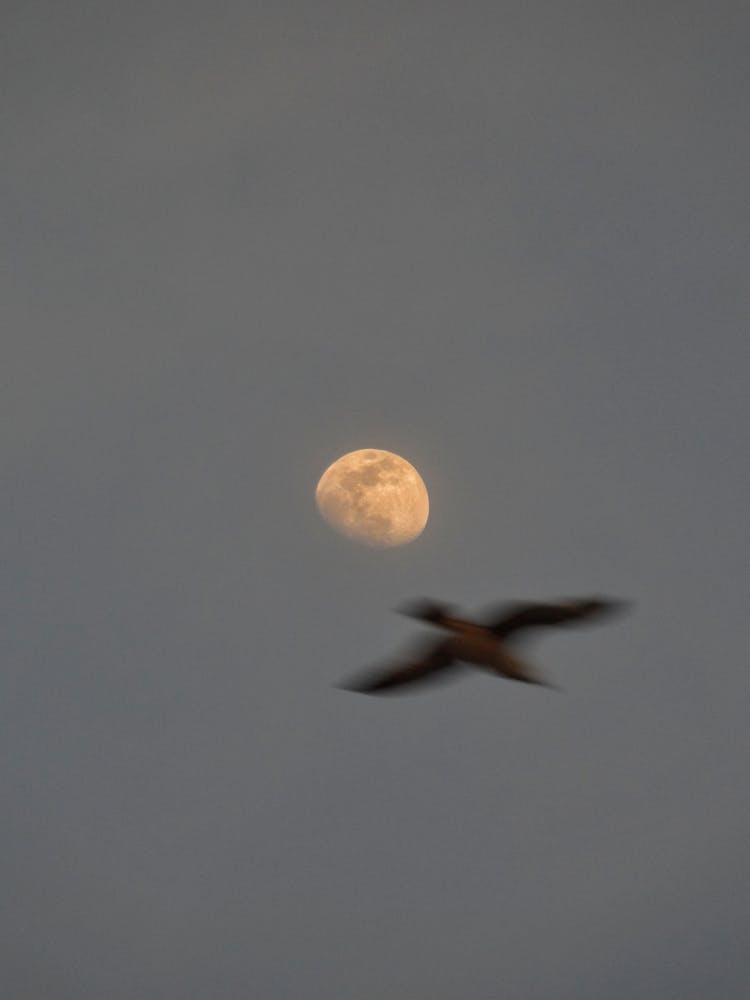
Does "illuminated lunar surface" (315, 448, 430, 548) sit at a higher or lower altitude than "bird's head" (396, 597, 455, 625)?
higher

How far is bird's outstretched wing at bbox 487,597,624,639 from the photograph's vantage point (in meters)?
15.2

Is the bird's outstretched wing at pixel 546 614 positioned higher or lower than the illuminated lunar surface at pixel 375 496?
lower

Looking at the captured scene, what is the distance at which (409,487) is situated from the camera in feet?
85.8

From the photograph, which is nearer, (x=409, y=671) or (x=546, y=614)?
(x=546, y=614)

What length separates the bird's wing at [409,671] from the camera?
1698 cm

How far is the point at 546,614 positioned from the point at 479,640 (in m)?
1.06

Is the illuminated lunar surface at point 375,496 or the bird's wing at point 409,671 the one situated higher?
the illuminated lunar surface at point 375,496

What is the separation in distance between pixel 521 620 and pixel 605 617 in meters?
1.32

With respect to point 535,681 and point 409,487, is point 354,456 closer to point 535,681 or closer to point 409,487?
point 409,487

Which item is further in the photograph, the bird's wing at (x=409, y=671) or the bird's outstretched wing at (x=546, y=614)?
the bird's wing at (x=409, y=671)

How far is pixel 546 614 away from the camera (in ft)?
52.1

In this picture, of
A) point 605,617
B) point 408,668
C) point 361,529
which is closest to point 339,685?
point 408,668

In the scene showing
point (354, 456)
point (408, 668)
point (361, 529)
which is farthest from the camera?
point (354, 456)

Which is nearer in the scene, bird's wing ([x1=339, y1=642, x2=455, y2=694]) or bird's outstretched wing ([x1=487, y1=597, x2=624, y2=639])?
bird's outstretched wing ([x1=487, y1=597, x2=624, y2=639])
